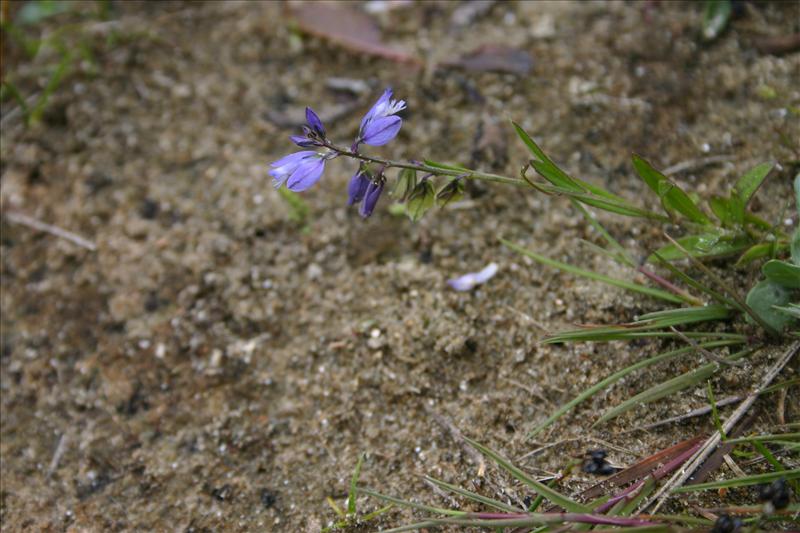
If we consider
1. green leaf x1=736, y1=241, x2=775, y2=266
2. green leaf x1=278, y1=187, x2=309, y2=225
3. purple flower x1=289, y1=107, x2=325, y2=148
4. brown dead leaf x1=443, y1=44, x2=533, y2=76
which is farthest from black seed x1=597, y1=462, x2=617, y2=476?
brown dead leaf x1=443, y1=44, x2=533, y2=76

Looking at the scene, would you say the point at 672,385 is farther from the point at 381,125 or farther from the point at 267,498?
the point at 267,498

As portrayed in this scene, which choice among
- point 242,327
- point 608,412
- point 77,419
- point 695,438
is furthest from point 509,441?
point 77,419

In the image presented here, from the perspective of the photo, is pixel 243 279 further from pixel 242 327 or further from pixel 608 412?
pixel 608 412

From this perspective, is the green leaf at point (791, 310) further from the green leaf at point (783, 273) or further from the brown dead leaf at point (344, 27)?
the brown dead leaf at point (344, 27)

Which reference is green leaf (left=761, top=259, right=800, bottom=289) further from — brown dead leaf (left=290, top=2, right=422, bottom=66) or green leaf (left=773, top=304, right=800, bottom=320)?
brown dead leaf (left=290, top=2, right=422, bottom=66)

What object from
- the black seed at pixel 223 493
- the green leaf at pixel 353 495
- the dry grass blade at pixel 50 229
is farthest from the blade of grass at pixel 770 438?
the dry grass blade at pixel 50 229
